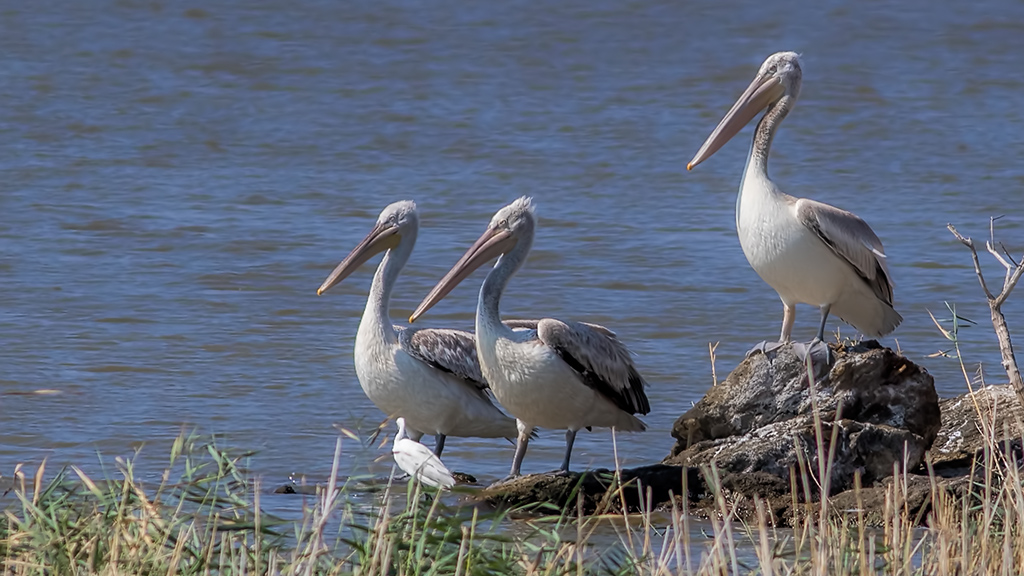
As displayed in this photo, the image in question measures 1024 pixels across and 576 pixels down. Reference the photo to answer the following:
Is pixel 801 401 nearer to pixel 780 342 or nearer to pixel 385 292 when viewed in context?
pixel 780 342

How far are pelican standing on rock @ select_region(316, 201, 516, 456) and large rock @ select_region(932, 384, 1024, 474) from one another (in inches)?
60.6

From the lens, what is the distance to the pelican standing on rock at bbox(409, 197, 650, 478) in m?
5.43

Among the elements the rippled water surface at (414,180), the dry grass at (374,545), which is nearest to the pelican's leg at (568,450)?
the rippled water surface at (414,180)

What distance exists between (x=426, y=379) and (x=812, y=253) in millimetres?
1447

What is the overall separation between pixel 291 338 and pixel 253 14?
32.2 ft

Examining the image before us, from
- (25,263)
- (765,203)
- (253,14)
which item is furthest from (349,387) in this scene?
(253,14)

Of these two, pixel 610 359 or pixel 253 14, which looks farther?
pixel 253 14

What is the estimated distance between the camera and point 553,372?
542cm

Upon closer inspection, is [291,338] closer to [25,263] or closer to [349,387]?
[349,387]

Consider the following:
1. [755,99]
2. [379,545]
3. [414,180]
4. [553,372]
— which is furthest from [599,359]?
[414,180]

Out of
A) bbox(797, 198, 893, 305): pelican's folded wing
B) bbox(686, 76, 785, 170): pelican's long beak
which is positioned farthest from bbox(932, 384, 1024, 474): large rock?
bbox(686, 76, 785, 170): pelican's long beak

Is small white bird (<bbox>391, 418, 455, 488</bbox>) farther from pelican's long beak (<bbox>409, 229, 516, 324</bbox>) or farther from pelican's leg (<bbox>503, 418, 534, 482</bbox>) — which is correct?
pelican's long beak (<bbox>409, 229, 516, 324</bbox>)

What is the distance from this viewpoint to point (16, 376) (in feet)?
23.6

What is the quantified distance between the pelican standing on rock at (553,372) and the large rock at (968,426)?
42.1 inches
